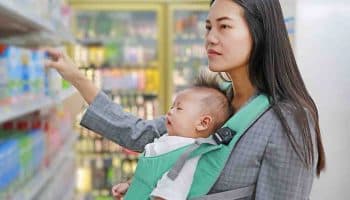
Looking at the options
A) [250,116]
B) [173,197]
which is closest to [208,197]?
[173,197]

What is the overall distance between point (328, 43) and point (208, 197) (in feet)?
5.07

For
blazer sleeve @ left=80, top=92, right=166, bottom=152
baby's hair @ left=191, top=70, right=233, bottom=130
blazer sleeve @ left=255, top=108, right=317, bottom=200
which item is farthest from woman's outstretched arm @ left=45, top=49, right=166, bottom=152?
blazer sleeve @ left=255, top=108, right=317, bottom=200

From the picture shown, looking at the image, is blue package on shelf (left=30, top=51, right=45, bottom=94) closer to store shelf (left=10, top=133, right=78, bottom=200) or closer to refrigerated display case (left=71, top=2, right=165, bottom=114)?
store shelf (left=10, top=133, right=78, bottom=200)

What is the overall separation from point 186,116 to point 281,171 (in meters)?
0.32

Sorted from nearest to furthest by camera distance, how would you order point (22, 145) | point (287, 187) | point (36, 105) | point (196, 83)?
point (287, 187), point (196, 83), point (22, 145), point (36, 105)

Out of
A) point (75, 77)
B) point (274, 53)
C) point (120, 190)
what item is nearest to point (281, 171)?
point (274, 53)

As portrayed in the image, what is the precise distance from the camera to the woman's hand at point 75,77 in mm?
1622

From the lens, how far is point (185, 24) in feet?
17.7

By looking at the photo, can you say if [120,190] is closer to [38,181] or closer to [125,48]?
[38,181]

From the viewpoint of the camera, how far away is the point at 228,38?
4.16 ft

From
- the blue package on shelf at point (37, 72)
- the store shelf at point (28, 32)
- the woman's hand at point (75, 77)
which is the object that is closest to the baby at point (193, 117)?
the woman's hand at point (75, 77)

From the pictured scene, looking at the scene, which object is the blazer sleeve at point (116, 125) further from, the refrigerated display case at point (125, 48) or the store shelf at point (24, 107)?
the refrigerated display case at point (125, 48)

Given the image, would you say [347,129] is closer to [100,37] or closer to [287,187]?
[287,187]

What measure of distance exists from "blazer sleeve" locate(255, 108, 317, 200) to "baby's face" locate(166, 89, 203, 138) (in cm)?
25
